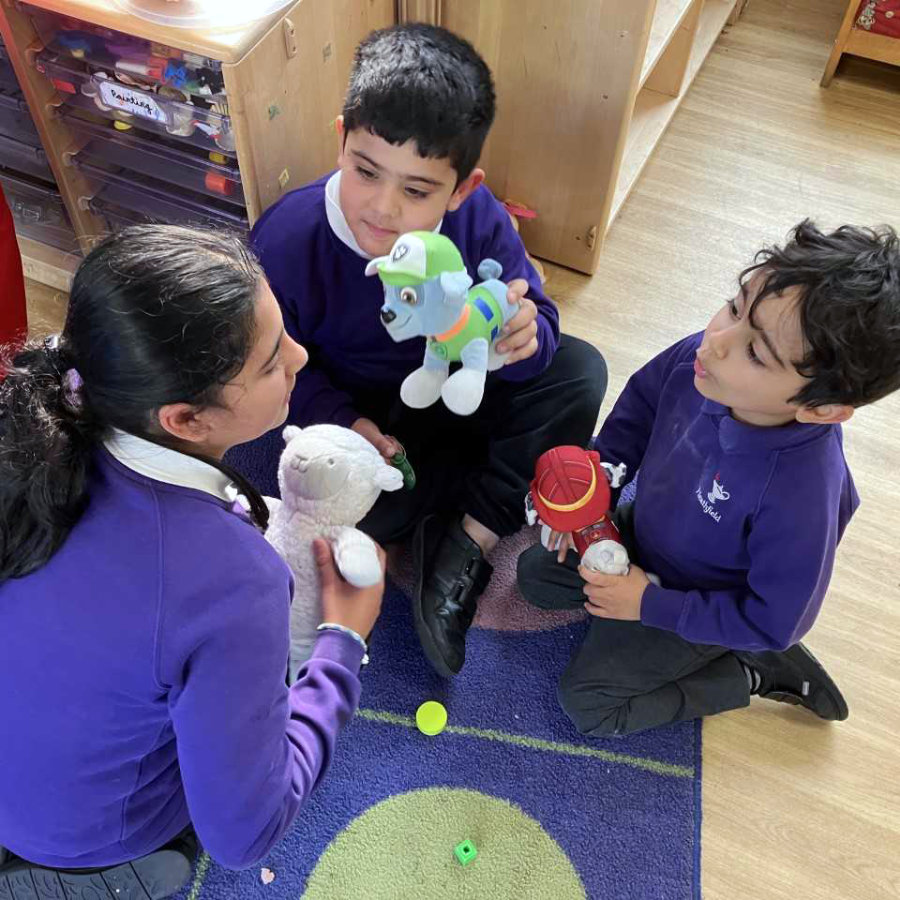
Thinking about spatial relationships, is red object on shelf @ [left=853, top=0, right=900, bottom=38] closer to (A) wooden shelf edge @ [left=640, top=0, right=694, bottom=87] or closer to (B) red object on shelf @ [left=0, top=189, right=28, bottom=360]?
(A) wooden shelf edge @ [left=640, top=0, right=694, bottom=87]

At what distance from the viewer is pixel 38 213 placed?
1583 millimetres

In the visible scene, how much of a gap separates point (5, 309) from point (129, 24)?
1.53ft

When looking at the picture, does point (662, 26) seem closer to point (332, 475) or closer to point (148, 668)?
point (332, 475)

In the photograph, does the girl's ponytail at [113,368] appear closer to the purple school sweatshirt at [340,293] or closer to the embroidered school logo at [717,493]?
the purple school sweatshirt at [340,293]

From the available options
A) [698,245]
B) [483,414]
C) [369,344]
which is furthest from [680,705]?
[698,245]

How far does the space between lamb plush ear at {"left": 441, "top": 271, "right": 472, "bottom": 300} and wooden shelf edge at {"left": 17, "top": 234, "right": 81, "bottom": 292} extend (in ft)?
3.33

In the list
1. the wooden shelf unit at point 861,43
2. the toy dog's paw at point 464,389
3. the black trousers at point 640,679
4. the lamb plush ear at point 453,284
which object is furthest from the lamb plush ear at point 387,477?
the wooden shelf unit at point 861,43

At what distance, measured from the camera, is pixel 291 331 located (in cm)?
116

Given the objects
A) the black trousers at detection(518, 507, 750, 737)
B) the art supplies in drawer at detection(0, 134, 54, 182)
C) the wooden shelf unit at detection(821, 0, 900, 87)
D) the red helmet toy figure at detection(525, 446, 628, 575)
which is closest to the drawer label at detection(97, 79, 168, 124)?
the art supplies in drawer at detection(0, 134, 54, 182)

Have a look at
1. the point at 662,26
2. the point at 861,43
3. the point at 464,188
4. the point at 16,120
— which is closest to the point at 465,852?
the point at 464,188

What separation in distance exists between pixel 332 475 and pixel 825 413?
0.50 m

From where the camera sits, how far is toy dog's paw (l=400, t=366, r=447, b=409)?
966mm

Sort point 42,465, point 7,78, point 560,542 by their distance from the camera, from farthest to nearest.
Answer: point 7,78 < point 560,542 < point 42,465

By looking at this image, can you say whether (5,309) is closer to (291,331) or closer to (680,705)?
(291,331)
